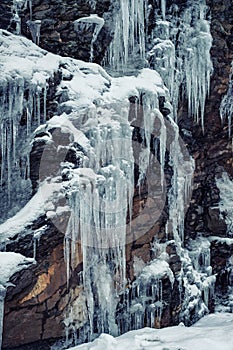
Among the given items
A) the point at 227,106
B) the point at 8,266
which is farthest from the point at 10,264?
the point at 227,106

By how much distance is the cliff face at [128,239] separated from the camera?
246 inches

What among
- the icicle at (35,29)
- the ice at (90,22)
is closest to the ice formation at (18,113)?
the icicle at (35,29)

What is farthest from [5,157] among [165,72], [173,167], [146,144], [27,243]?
[165,72]

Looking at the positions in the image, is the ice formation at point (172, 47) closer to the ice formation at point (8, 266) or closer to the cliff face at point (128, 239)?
the cliff face at point (128, 239)

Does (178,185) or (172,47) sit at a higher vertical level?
(172,47)

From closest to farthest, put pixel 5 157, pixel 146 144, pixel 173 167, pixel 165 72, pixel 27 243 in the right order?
pixel 27 243 < pixel 5 157 < pixel 146 144 < pixel 173 167 < pixel 165 72

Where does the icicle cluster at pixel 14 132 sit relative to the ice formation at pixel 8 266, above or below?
above

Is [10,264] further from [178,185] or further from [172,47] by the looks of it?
[172,47]

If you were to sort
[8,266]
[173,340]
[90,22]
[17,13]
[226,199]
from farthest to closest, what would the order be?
[226,199] → [90,22] → [17,13] → [8,266] → [173,340]

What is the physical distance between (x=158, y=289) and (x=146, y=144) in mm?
3046

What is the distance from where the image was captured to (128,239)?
308 inches

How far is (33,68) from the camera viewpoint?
7043 mm

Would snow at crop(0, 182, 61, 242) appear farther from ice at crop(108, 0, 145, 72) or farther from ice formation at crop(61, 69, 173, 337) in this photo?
ice at crop(108, 0, 145, 72)

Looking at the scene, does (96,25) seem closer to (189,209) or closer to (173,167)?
(173,167)
